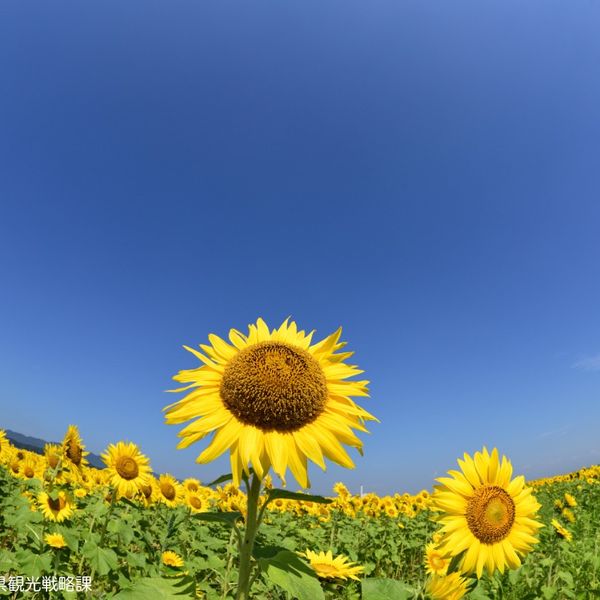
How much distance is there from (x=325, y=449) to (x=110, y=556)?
3.96 m

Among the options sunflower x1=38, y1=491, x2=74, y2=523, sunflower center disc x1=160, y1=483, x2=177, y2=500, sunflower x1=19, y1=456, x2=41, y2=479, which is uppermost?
sunflower x1=19, y1=456, x2=41, y2=479

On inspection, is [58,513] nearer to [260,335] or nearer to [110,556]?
[110,556]

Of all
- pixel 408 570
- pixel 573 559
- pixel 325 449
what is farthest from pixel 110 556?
pixel 573 559

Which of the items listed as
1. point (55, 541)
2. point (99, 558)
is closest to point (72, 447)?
point (55, 541)

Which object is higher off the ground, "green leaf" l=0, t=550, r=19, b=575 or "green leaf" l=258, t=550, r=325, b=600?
"green leaf" l=258, t=550, r=325, b=600

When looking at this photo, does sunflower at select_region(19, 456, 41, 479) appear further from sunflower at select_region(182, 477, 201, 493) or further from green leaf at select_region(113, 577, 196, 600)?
green leaf at select_region(113, 577, 196, 600)

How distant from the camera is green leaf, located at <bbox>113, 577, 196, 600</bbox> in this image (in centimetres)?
176

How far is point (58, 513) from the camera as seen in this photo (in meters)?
5.91

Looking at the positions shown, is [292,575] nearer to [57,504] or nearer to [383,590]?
[383,590]

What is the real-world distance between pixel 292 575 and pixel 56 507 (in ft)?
17.7

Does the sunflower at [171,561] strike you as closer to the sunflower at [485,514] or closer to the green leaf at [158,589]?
the sunflower at [485,514]

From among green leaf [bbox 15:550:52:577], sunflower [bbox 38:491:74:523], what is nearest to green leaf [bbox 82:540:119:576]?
green leaf [bbox 15:550:52:577]

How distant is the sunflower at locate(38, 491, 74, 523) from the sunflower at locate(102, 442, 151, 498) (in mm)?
602

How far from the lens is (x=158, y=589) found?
1.81m
